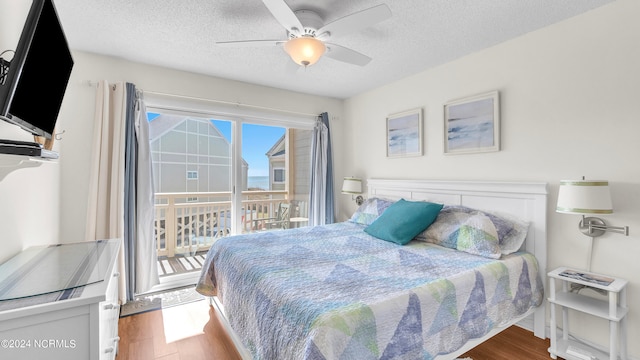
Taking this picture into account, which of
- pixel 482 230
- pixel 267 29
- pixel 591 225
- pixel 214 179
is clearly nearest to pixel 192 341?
pixel 214 179

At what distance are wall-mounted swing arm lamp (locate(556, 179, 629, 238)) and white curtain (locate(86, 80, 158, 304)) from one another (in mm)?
3667

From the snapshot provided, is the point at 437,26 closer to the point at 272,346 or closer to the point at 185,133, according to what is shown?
the point at 272,346

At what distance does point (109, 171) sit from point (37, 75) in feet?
5.74

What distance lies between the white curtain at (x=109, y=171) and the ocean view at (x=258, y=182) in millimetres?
1424

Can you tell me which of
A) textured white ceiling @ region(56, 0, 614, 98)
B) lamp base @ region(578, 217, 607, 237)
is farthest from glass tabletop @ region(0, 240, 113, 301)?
lamp base @ region(578, 217, 607, 237)

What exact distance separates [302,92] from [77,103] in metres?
2.50

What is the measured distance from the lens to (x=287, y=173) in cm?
423

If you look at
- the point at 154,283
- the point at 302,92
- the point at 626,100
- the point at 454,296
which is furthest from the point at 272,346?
the point at 302,92

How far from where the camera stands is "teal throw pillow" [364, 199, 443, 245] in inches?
99.8

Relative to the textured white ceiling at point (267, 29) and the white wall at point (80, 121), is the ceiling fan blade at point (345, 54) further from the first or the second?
the white wall at point (80, 121)

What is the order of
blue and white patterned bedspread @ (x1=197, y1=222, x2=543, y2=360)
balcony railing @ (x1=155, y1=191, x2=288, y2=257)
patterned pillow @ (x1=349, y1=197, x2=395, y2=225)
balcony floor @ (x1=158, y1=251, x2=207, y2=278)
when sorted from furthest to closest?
1. balcony railing @ (x1=155, y1=191, x2=288, y2=257)
2. balcony floor @ (x1=158, y1=251, x2=207, y2=278)
3. patterned pillow @ (x1=349, y1=197, x2=395, y2=225)
4. blue and white patterned bedspread @ (x1=197, y1=222, x2=543, y2=360)

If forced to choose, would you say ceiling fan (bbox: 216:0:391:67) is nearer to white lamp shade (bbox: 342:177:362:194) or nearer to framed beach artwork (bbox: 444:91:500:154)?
framed beach artwork (bbox: 444:91:500:154)

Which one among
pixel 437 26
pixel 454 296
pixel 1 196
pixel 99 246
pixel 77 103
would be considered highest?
pixel 437 26

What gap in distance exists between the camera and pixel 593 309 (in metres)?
1.86
